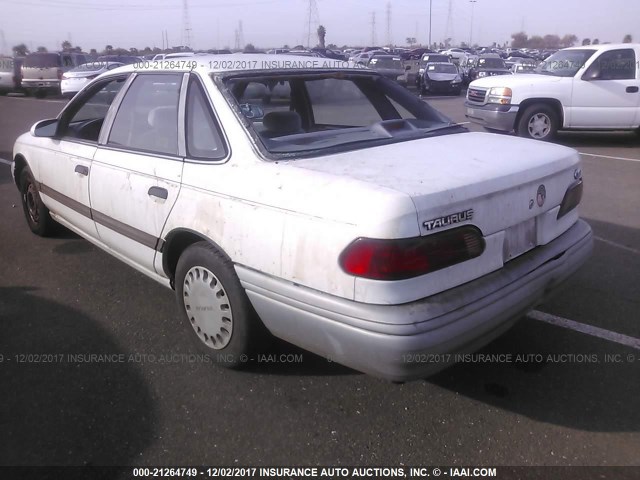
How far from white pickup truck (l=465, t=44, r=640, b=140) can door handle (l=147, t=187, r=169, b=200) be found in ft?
28.7

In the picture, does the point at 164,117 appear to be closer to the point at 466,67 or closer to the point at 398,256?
the point at 398,256

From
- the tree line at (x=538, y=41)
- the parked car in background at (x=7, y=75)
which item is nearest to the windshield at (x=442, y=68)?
the parked car in background at (x=7, y=75)

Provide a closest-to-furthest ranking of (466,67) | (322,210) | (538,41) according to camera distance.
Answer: (322,210) < (466,67) < (538,41)

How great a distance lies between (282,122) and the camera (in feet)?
11.1

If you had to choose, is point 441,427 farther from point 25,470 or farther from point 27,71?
point 27,71

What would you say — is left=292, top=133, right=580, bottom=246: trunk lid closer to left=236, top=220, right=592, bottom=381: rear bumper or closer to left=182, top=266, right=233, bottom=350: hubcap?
left=236, top=220, right=592, bottom=381: rear bumper

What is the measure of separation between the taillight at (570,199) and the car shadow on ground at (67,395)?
7.87ft

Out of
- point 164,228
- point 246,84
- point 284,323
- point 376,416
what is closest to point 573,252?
point 376,416

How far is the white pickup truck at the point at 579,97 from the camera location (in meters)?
10.4

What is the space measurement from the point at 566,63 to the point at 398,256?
10449 mm

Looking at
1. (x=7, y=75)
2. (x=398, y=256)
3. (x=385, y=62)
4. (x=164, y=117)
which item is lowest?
(x=398, y=256)

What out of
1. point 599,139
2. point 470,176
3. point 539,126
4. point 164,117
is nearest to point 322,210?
point 470,176

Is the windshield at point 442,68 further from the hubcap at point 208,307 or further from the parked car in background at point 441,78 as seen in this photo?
the hubcap at point 208,307

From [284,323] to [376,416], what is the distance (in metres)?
0.67
